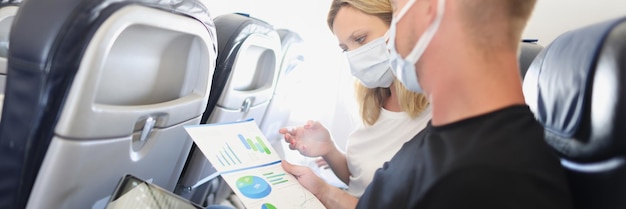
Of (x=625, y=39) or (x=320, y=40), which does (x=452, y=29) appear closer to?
(x=625, y=39)

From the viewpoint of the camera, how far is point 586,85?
0.58 m

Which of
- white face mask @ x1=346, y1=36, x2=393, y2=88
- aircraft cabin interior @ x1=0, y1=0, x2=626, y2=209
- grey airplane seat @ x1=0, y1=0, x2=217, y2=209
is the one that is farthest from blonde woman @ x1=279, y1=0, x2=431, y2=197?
grey airplane seat @ x1=0, y1=0, x2=217, y2=209

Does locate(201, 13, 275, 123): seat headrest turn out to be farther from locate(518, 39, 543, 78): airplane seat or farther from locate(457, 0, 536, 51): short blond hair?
locate(518, 39, 543, 78): airplane seat

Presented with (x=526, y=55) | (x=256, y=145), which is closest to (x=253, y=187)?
(x=256, y=145)

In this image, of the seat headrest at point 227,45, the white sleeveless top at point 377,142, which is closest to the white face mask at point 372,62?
the white sleeveless top at point 377,142

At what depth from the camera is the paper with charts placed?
3.04 ft

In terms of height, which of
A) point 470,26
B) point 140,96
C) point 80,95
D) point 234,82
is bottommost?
point 234,82

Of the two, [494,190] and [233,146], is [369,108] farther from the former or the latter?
[494,190]

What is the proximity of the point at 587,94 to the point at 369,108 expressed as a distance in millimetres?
870

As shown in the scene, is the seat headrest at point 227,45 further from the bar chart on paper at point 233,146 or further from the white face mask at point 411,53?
the white face mask at point 411,53

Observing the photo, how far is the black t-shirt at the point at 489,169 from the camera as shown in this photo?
497 millimetres

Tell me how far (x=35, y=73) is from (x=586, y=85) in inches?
35.6

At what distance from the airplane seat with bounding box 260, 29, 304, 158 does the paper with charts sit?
825 millimetres

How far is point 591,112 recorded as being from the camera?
56 cm
